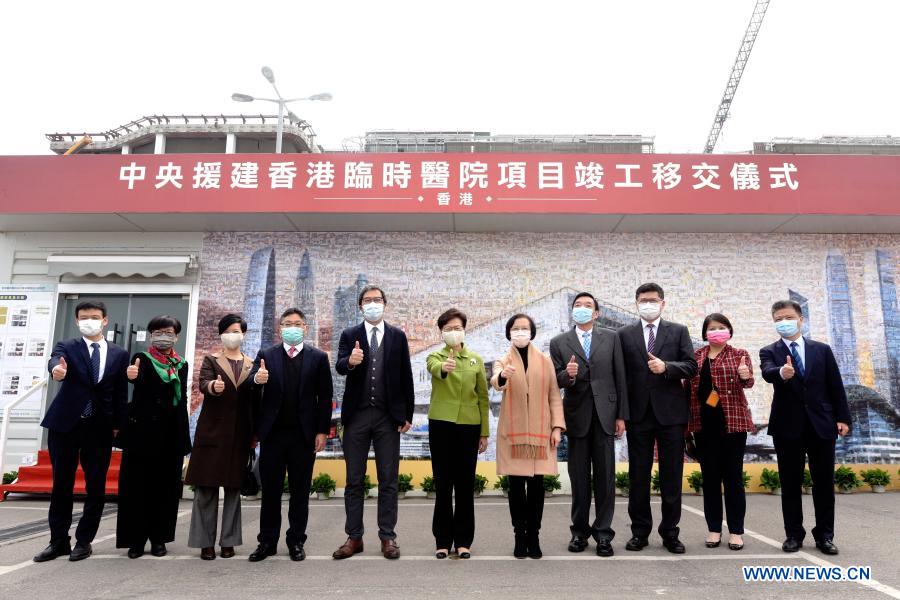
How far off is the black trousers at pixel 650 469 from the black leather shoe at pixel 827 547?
984mm

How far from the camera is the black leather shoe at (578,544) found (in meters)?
4.36

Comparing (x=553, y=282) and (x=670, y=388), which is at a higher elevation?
(x=553, y=282)

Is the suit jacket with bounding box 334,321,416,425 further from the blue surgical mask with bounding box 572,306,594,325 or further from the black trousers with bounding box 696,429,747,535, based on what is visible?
the black trousers with bounding box 696,429,747,535

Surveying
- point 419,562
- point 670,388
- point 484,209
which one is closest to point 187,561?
point 419,562

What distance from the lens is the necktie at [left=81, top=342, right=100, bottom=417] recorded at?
4426 mm

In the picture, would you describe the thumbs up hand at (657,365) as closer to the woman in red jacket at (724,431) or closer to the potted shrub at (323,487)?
the woman in red jacket at (724,431)

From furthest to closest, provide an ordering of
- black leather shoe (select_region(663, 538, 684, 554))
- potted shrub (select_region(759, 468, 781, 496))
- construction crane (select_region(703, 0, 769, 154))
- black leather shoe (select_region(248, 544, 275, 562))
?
1. construction crane (select_region(703, 0, 769, 154))
2. potted shrub (select_region(759, 468, 781, 496))
3. black leather shoe (select_region(663, 538, 684, 554))
4. black leather shoe (select_region(248, 544, 275, 562))

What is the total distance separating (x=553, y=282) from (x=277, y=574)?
5.29 meters

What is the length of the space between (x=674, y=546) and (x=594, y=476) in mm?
700

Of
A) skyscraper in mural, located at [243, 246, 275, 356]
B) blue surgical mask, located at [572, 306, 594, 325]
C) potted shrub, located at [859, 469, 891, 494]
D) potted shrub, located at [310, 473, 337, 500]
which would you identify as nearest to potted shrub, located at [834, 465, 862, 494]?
potted shrub, located at [859, 469, 891, 494]

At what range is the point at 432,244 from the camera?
8.20 metres

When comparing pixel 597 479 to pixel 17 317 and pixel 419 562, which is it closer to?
pixel 419 562

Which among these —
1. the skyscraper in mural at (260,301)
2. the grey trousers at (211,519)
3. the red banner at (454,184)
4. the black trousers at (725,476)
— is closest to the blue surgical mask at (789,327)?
the black trousers at (725,476)

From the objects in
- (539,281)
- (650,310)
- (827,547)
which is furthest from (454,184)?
(827,547)
